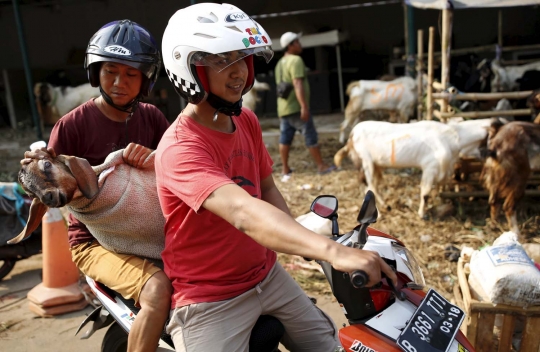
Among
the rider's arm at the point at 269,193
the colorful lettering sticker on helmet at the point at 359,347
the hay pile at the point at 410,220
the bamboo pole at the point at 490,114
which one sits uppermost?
the rider's arm at the point at 269,193

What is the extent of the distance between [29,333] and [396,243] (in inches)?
145

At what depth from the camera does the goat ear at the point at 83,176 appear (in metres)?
2.49

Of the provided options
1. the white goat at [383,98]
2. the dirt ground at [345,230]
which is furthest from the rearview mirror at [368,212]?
the white goat at [383,98]

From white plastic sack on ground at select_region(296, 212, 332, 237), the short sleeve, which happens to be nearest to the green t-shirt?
white plastic sack on ground at select_region(296, 212, 332, 237)

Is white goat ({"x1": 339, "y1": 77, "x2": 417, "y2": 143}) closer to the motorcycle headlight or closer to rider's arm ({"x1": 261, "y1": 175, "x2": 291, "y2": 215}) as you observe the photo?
rider's arm ({"x1": 261, "y1": 175, "x2": 291, "y2": 215})

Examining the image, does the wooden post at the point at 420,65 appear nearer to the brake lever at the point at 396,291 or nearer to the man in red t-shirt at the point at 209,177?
the man in red t-shirt at the point at 209,177

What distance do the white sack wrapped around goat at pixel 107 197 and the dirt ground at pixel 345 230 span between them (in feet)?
6.76

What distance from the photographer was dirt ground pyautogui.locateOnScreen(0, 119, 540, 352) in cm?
459

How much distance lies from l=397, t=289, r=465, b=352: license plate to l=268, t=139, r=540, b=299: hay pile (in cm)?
287

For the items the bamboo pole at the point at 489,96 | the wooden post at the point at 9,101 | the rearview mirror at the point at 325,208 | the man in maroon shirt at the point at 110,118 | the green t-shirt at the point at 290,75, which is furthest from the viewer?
the wooden post at the point at 9,101

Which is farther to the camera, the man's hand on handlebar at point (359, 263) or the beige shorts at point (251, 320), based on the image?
the beige shorts at point (251, 320)

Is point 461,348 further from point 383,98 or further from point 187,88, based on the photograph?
point 383,98

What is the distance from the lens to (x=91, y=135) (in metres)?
3.22

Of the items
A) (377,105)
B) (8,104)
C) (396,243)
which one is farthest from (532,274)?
(8,104)
